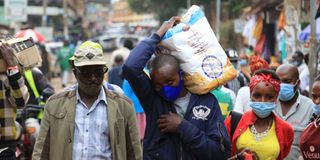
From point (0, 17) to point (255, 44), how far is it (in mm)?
28150

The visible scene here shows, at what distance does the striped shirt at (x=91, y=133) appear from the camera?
13.9ft

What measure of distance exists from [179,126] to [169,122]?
88 mm

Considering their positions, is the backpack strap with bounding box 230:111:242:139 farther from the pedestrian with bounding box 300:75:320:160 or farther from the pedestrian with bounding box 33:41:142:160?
the pedestrian with bounding box 33:41:142:160

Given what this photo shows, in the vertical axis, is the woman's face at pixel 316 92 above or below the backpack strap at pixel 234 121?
above

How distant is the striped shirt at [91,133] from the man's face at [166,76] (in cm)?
39

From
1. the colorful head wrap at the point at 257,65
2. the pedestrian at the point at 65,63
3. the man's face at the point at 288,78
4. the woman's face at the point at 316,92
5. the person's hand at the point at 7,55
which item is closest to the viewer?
the woman's face at the point at 316,92

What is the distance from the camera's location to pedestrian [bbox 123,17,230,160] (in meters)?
4.43

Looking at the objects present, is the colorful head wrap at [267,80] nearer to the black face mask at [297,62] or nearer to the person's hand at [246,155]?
the person's hand at [246,155]

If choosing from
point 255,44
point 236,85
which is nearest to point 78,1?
point 255,44

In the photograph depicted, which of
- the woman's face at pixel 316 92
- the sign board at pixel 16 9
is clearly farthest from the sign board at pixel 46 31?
the woman's face at pixel 316 92

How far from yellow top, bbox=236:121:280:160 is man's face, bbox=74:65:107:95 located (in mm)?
1201

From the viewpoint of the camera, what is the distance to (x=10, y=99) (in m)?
5.58

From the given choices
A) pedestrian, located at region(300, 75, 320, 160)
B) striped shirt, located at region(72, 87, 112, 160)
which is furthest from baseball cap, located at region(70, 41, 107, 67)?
pedestrian, located at region(300, 75, 320, 160)

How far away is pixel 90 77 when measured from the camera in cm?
430
